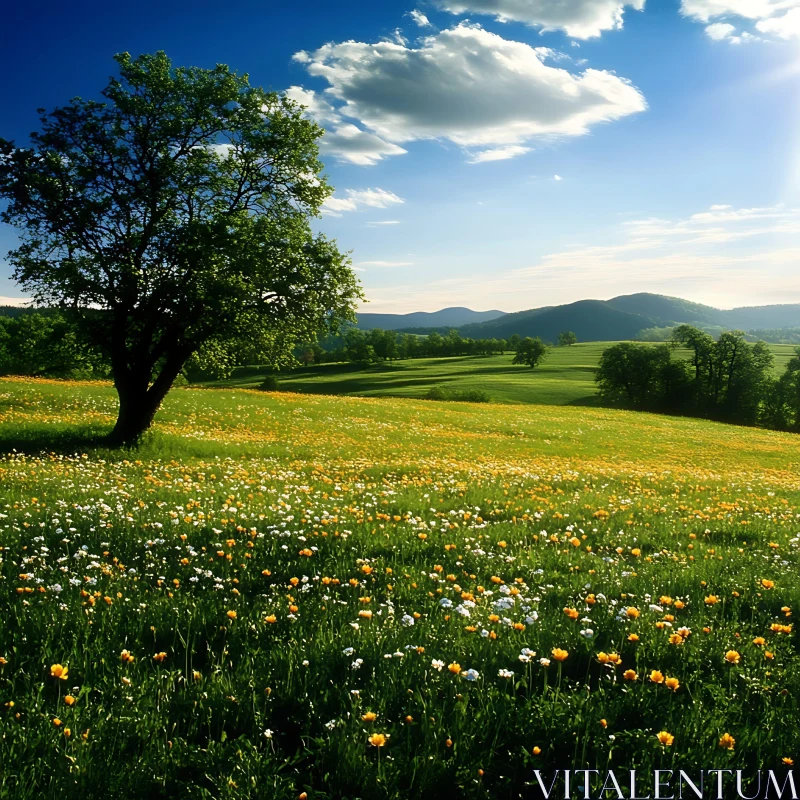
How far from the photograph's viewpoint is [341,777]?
3080mm

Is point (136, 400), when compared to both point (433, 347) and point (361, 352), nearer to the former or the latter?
point (361, 352)

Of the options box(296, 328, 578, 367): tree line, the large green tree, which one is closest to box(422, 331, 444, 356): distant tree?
box(296, 328, 578, 367): tree line

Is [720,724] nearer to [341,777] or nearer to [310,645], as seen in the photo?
[341,777]

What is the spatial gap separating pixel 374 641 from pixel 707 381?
337ft

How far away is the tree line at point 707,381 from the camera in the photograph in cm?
8694

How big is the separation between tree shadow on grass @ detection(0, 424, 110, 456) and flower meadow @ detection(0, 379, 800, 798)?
6226mm

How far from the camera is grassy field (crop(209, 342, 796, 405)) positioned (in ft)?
303

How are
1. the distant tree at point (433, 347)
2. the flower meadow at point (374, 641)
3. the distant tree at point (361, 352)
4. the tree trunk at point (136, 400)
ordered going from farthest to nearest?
the distant tree at point (433, 347) < the distant tree at point (361, 352) < the tree trunk at point (136, 400) < the flower meadow at point (374, 641)

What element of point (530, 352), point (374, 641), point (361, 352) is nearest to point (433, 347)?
point (361, 352)

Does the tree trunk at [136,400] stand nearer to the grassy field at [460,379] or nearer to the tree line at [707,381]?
the grassy field at [460,379]

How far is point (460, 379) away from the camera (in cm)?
10925

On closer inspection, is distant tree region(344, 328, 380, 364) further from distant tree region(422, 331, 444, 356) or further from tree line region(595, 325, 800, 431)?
tree line region(595, 325, 800, 431)

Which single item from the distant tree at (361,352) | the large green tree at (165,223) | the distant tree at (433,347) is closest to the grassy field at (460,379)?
the distant tree at (361,352)

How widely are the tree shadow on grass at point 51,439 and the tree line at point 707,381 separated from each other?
291ft
